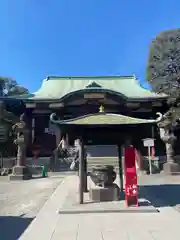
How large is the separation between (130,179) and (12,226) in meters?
3.35

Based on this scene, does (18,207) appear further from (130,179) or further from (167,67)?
(167,67)

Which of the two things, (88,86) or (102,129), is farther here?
(88,86)

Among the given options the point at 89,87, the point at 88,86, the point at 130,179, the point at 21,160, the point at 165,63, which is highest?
the point at 165,63

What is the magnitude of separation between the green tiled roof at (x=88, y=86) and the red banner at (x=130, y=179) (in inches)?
574

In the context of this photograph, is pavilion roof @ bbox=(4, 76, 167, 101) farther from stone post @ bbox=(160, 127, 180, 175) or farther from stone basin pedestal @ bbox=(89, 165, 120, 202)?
stone basin pedestal @ bbox=(89, 165, 120, 202)

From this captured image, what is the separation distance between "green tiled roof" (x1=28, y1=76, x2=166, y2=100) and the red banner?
14.6 metres

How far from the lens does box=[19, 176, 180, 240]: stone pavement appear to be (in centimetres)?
475

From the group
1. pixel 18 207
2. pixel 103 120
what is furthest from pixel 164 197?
pixel 18 207

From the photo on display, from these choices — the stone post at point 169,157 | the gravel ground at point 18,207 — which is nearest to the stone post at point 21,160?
the gravel ground at point 18,207

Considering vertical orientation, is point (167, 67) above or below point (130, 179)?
above

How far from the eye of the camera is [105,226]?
5348 mm

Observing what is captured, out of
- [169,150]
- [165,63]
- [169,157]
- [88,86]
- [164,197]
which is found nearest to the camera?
[164,197]

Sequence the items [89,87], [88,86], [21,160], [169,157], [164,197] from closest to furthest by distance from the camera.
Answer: [164,197] < [21,160] < [169,157] < [89,87] < [88,86]

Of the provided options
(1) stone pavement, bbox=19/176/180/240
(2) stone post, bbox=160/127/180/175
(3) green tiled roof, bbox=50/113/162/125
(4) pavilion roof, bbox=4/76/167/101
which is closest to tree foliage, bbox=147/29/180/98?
(4) pavilion roof, bbox=4/76/167/101
